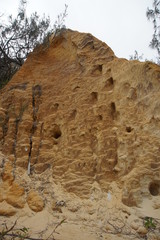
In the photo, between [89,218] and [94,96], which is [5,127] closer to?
[94,96]

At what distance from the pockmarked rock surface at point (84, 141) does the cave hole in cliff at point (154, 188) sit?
0.02 meters

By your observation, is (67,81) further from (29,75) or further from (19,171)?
(19,171)

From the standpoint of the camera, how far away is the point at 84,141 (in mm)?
6227

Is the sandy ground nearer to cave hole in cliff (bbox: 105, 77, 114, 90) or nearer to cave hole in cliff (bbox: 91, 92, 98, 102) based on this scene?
cave hole in cliff (bbox: 91, 92, 98, 102)

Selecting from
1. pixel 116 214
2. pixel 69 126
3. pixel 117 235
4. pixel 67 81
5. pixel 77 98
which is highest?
pixel 67 81

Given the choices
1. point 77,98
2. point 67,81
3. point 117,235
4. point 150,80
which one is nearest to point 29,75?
point 67,81

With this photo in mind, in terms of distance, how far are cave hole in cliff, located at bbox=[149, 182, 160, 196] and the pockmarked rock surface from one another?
0.02m

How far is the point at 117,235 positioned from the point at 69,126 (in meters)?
2.62

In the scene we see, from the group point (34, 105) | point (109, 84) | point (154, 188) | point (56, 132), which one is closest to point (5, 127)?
point (34, 105)

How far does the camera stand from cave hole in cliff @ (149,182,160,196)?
17.1ft

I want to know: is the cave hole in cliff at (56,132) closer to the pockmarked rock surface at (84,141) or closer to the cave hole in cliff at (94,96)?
the pockmarked rock surface at (84,141)

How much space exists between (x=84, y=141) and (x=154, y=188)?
5.67ft

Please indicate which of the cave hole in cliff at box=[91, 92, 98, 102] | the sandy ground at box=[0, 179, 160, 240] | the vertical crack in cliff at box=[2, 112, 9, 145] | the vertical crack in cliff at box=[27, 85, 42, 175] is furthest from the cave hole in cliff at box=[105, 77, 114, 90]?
the vertical crack in cliff at box=[2, 112, 9, 145]

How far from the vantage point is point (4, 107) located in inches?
286
